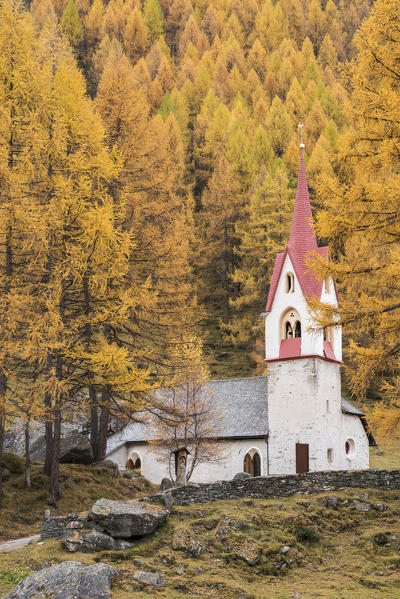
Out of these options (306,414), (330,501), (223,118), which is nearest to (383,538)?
(330,501)

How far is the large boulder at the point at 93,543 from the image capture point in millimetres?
11742

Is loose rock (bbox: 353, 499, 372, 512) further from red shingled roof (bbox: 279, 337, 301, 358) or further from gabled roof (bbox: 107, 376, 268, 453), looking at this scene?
red shingled roof (bbox: 279, 337, 301, 358)

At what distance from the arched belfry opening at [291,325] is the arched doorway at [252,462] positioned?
518 cm

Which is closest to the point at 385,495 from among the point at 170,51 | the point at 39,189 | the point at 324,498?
the point at 324,498

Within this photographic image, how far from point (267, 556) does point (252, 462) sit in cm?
1710

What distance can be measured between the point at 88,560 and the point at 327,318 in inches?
238

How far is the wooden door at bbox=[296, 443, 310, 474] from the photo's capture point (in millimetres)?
26969

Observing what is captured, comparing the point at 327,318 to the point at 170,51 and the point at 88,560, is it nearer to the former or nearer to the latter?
the point at 88,560

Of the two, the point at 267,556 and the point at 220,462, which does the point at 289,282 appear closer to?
the point at 220,462

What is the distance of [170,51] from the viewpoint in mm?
95750

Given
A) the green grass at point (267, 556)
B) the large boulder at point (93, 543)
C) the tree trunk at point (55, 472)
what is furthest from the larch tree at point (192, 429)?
the large boulder at point (93, 543)

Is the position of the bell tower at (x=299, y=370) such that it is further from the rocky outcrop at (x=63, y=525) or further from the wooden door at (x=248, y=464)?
the rocky outcrop at (x=63, y=525)

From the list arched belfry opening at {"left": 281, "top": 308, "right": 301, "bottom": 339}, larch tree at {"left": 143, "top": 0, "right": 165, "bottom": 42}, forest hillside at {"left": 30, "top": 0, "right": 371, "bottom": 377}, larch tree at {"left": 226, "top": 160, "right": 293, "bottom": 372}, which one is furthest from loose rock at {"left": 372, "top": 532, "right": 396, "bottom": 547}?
larch tree at {"left": 143, "top": 0, "right": 165, "bottom": 42}

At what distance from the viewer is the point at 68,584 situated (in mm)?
9570
